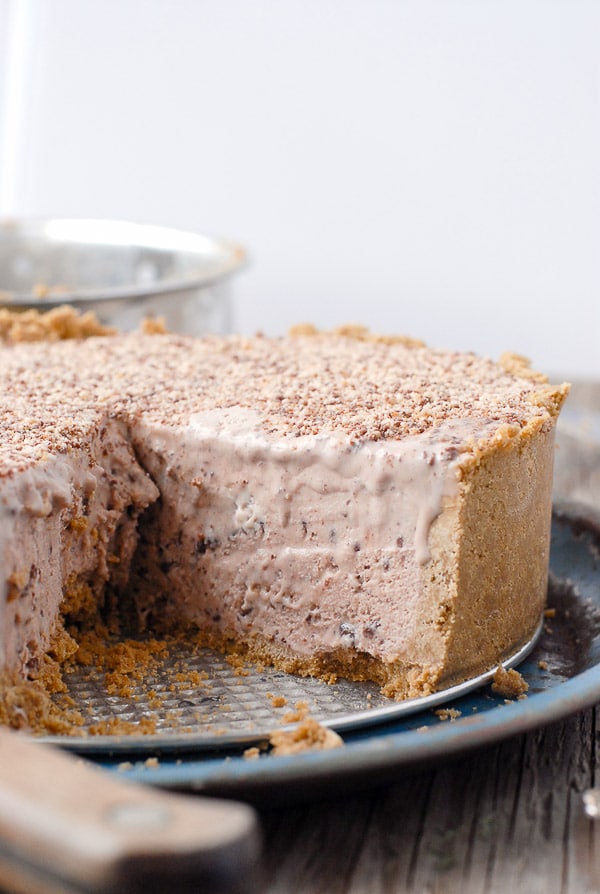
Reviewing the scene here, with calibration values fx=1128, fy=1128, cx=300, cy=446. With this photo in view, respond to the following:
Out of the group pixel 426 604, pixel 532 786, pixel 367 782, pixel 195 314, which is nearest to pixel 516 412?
pixel 426 604

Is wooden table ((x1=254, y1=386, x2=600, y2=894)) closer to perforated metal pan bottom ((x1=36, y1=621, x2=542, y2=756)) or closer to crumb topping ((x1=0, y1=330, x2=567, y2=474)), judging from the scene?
perforated metal pan bottom ((x1=36, y1=621, x2=542, y2=756))

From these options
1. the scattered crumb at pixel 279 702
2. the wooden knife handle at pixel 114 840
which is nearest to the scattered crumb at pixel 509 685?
the scattered crumb at pixel 279 702

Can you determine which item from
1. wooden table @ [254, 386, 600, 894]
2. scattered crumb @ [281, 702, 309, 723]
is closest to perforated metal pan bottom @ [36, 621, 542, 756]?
scattered crumb @ [281, 702, 309, 723]

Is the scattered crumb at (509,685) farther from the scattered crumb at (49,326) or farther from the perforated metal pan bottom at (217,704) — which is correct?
the scattered crumb at (49,326)

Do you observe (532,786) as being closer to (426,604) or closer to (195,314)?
(426,604)

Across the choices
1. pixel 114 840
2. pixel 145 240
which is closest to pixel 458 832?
pixel 114 840
